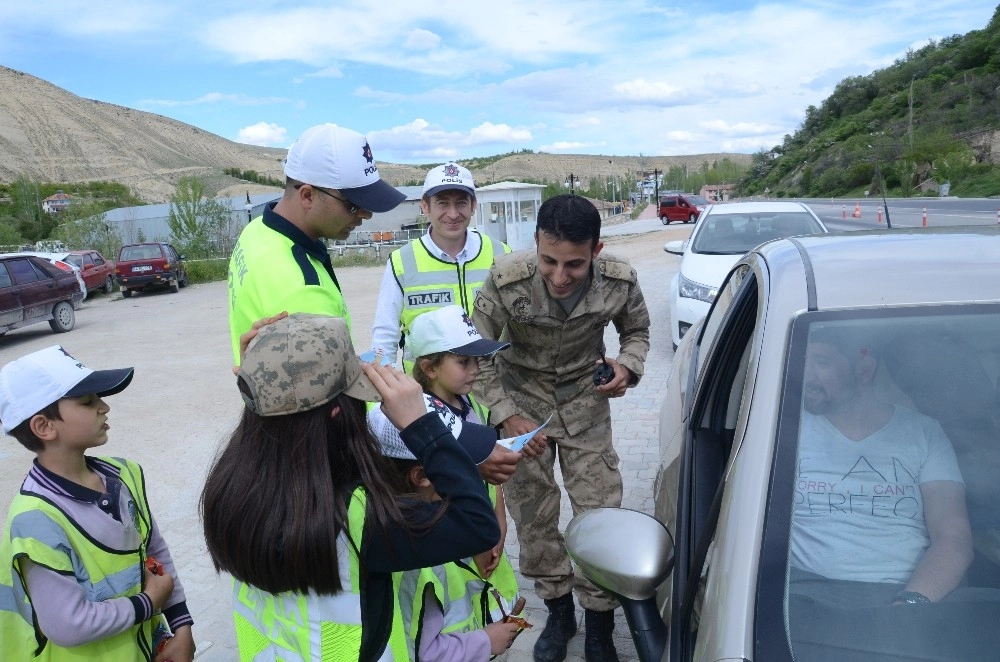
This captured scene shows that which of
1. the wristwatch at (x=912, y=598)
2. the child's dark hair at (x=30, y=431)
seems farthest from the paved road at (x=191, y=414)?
the wristwatch at (x=912, y=598)

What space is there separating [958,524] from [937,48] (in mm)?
98173

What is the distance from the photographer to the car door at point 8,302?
44.2ft

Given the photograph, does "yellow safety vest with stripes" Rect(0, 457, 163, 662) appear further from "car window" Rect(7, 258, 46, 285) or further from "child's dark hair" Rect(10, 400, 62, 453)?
"car window" Rect(7, 258, 46, 285)

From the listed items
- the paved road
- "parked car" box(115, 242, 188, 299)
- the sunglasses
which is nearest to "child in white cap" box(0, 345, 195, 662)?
the paved road

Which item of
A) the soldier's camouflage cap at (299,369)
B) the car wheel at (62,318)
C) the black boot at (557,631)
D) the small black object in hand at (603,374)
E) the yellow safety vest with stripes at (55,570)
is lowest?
the car wheel at (62,318)

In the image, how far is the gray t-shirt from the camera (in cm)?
147

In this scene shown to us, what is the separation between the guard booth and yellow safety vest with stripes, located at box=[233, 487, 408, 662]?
23.6 metres

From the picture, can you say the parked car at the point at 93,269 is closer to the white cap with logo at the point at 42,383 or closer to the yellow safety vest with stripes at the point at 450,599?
the white cap with logo at the point at 42,383

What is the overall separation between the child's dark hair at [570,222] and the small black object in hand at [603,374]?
0.57 m

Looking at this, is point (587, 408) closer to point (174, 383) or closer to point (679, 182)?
point (174, 383)

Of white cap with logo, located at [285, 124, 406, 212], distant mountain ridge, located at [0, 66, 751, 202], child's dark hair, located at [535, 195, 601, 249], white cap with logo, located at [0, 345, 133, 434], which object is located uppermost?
distant mountain ridge, located at [0, 66, 751, 202]

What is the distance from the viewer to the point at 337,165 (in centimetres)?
223

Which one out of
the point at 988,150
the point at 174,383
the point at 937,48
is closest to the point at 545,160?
the point at 937,48

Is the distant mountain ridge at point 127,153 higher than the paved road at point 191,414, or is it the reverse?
the distant mountain ridge at point 127,153
